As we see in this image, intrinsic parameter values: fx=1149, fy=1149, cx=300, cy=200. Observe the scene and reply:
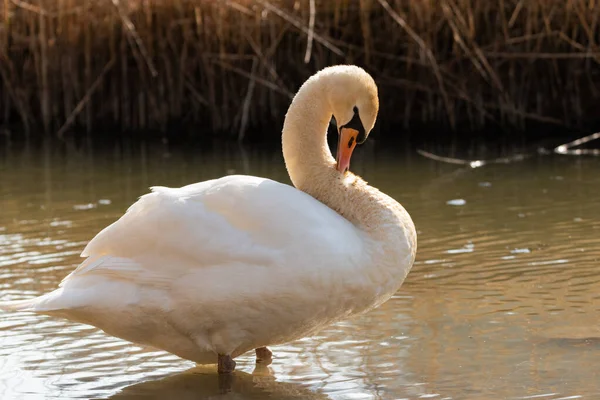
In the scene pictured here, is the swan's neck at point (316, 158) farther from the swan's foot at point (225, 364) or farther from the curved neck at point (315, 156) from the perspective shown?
the swan's foot at point (225, 364)

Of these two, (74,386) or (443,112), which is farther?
(443,112)

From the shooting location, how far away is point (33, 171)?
9930 mm

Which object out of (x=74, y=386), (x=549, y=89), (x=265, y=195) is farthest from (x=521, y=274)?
(x=549, y=89)

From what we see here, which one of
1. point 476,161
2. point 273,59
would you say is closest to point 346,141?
point 476,161

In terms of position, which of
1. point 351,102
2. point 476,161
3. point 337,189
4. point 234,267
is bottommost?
point 476,161

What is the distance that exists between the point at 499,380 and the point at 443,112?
7710 mm

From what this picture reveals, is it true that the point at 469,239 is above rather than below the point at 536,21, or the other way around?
below

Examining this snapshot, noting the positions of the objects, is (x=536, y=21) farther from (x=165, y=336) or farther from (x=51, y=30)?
(x=165, y=336)

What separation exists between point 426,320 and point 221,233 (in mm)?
1320

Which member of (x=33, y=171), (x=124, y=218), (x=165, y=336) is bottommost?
(x=33, y=171)

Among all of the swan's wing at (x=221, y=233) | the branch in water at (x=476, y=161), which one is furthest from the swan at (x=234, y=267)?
the branch in water at (x=476, y=161)

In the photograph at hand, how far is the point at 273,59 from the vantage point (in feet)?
38.9

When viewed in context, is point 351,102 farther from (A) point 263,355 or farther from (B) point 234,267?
(A) point 263,355

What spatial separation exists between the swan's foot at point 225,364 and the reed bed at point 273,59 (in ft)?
21.5
